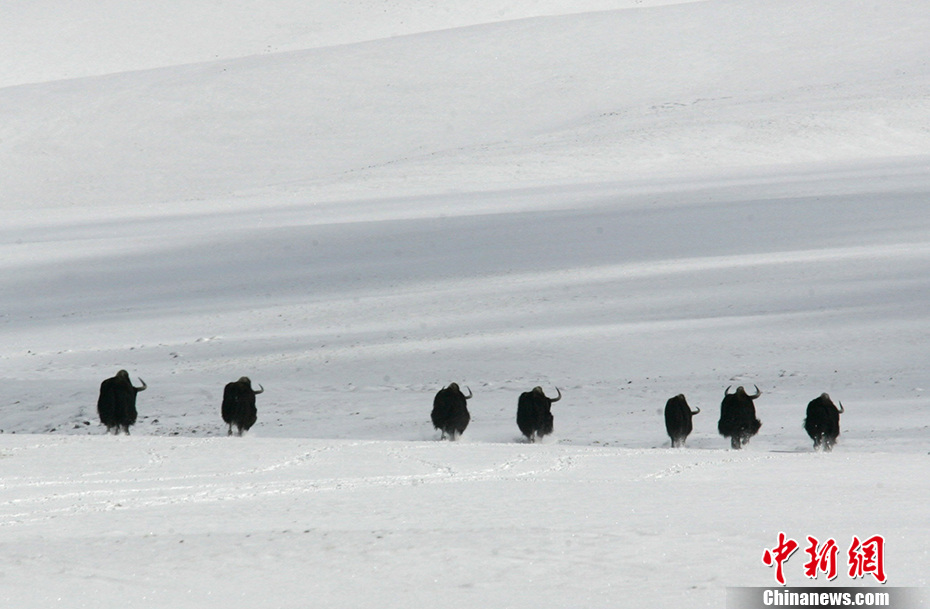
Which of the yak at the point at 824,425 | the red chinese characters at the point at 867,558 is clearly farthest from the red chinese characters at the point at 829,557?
the yak at the point at 824,425

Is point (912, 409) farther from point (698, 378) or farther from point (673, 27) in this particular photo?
point (673, 27)

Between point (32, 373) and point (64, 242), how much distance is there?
11.5 m

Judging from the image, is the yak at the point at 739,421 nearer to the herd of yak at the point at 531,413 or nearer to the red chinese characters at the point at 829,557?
the herd of yak at the point at 531,413

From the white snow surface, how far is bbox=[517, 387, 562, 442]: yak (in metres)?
0.37

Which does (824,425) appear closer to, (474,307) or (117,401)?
(117,401)

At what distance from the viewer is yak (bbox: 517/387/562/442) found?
1150 centimetres

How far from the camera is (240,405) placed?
11.7 metres

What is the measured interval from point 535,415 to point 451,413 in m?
0.72

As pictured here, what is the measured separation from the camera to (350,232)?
81.3ft

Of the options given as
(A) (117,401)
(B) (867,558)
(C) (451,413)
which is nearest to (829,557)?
→ (B) (867,558)

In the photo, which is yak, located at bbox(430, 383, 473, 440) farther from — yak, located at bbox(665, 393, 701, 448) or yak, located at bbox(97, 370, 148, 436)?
yak, located at bbox(97, 370, 148, 436)

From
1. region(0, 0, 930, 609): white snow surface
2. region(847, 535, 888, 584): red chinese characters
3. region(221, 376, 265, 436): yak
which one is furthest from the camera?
region(221, 376, 265, 436): yak

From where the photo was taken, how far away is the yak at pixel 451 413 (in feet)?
38.1

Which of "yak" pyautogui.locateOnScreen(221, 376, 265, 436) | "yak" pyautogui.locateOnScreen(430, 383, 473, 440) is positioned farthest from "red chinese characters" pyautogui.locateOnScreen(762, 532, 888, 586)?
"yak" pyautogui.locateOnScreen(221, 376, 265, 436)
